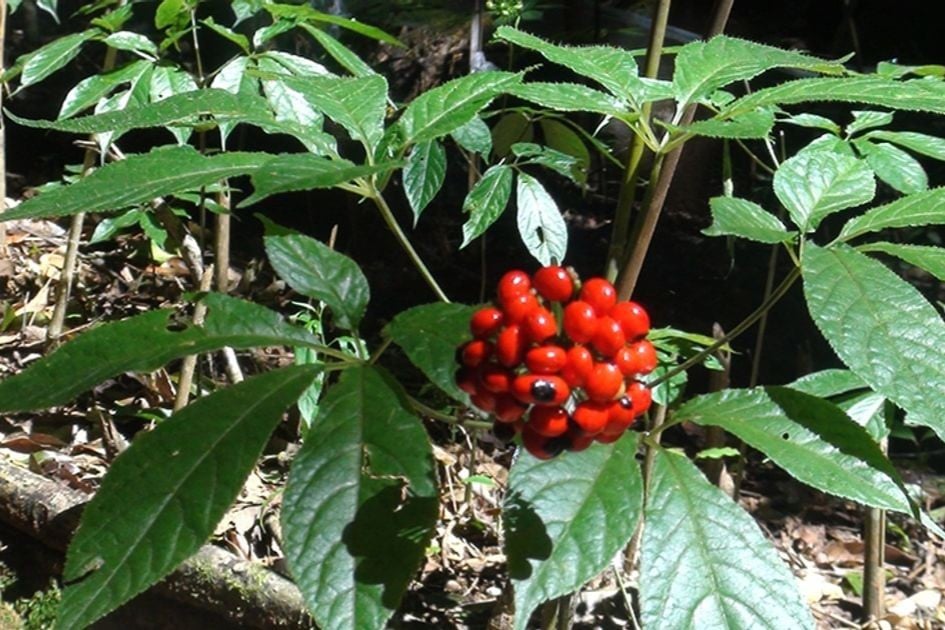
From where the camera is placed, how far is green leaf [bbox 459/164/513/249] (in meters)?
1.28

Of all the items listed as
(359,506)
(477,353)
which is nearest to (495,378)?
(477,353)

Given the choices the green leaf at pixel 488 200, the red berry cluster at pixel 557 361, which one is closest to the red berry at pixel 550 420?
the red berry cluster at pixel 557 361

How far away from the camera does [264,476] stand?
86.1 inches

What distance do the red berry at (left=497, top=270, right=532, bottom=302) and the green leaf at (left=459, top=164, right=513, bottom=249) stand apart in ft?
1.89

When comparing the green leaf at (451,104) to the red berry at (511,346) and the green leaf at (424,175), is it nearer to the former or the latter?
the red berry at (511,346)

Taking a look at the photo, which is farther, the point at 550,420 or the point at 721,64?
the point at 721,64

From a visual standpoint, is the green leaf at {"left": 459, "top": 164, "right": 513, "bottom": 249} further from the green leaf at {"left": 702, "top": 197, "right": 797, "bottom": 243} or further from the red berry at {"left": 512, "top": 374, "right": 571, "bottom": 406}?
the red berry at {"left": 512, "top": 374, "right": 571, "bottom": 406}

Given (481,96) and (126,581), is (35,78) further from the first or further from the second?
(126,581)

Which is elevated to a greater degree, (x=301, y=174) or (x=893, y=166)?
(x=301, y=174)

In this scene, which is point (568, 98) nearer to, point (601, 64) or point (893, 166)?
point (601, 64)

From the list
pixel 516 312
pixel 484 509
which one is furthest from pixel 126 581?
pixel 484 509

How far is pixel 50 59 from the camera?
5.53 feet

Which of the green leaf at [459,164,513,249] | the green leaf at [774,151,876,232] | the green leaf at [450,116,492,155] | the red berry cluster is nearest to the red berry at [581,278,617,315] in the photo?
the red berry cluster

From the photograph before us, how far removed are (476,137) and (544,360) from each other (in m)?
0.82
